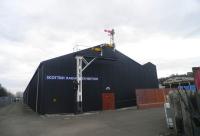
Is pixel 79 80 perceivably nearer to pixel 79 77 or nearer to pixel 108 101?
pixel 79 77

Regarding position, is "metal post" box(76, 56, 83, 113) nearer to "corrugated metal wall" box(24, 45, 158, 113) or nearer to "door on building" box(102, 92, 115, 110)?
"corrugated metal wall" box(24, 45, 158, 113)

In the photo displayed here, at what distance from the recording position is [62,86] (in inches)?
923

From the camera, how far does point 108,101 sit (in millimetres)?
26344

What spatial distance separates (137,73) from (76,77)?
8.52m

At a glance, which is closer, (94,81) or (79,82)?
(79,82)

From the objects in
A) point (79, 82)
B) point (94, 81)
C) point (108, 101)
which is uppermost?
point (94, 81)

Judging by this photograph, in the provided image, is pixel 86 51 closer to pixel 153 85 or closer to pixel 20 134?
pixel 153 85

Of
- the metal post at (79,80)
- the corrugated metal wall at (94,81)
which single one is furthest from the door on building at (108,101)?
the metal post at (79,80)

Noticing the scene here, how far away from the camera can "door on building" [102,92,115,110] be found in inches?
1025

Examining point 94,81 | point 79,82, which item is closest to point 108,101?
point 94,81

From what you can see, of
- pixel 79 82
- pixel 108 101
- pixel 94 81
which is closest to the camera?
pixel 79 82

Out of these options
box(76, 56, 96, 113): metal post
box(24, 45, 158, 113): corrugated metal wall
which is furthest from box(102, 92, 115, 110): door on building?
box(76, 56, 96, 113): metal post

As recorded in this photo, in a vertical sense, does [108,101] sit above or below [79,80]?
below

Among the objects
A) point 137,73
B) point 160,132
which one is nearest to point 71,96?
point 137,73
